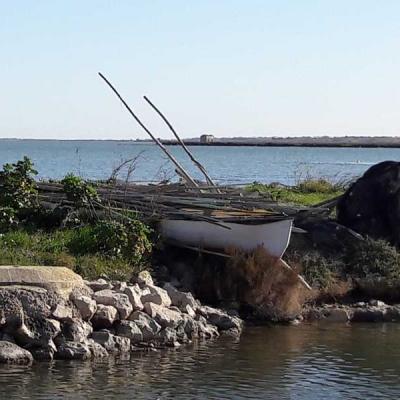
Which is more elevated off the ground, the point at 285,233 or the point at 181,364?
the point at 285,233

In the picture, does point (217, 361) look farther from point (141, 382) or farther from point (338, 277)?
point (338, 277)

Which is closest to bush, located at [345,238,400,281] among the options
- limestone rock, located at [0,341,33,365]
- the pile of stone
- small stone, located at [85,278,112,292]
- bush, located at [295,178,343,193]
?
the pile of stone

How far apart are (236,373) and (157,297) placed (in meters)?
2.76

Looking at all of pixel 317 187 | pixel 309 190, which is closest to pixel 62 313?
pixel 309 190

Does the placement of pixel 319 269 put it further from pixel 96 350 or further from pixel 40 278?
pixel 40 278

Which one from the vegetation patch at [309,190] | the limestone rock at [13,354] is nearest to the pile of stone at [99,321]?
the limestone rock at [13,354]

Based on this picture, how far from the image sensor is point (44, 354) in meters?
14.8

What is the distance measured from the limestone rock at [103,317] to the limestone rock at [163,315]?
0.71 metres

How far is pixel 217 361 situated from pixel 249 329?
2563 millimetres

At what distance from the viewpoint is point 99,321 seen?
1587cm

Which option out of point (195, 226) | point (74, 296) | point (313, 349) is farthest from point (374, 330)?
point (74, 296)

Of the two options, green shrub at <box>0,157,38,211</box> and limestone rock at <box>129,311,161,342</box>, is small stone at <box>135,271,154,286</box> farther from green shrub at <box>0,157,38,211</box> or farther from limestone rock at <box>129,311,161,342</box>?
green shrub at <box>0,157,38,211</box>

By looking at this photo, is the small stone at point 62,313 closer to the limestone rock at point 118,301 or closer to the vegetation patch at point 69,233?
the limestone rock at point 118,301

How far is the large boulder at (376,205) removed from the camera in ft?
72.5
